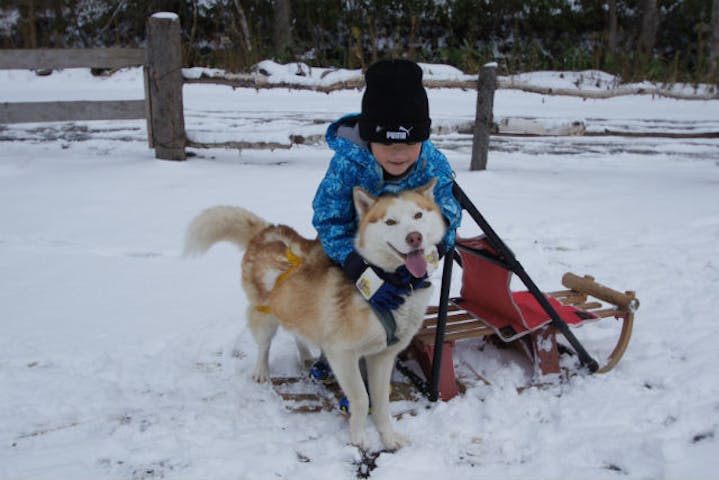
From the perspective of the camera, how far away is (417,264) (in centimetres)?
209

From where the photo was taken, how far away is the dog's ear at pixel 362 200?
223 centimetres

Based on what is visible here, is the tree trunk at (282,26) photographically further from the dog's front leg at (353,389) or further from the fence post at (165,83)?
the dog's front leg at (353,389)

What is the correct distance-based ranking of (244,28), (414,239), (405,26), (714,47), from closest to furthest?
(414,239) < (714,47) < (244,28) < (405,26)

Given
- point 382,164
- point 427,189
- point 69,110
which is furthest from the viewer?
point 69,110

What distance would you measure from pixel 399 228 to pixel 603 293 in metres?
1.46

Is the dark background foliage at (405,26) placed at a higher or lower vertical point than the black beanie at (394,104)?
higher

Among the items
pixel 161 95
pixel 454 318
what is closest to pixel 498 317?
pixel 454 318

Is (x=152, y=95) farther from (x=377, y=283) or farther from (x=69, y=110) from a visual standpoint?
(x=377, y=283)

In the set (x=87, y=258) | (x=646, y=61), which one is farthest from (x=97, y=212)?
(x=646, y=61)

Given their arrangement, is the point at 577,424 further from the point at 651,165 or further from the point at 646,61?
the point at 646,61

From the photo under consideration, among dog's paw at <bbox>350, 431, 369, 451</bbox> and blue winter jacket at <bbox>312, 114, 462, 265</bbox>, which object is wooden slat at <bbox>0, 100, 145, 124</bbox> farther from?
dog's paw at <bbox>350, 431, 369, 451</bbox>

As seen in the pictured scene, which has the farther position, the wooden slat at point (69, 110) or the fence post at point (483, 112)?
the wooden slat at point (69, 110)

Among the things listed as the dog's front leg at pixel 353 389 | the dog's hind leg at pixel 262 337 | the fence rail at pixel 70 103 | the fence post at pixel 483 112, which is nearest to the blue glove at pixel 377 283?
the dog's front leg at pixel 353 389

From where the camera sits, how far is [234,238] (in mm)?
2959
